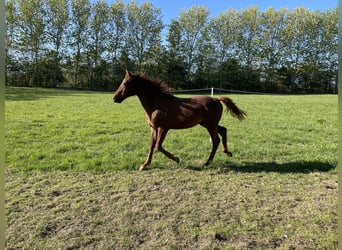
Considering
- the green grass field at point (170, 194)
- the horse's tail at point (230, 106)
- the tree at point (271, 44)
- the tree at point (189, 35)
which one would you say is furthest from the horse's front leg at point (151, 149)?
the tree at point (271, 44)

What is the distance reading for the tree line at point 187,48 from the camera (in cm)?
3616

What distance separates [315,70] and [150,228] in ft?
137

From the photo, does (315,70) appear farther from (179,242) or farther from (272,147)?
(179,242)

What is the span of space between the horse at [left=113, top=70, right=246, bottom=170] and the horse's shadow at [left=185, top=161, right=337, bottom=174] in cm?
30

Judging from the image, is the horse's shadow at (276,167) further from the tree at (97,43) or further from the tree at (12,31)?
the tree at (97,43)

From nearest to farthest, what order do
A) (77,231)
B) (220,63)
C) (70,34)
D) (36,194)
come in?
(77,231), (36,194), (70,34), (220,63)

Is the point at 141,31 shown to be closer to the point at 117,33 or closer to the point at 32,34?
the point at 117,33

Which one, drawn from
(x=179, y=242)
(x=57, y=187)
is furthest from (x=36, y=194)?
(x=179, y=242)

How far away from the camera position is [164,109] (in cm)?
497

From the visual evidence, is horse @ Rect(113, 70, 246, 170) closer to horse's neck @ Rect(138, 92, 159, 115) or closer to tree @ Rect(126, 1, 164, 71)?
horse's neck @ Rect(138, 92, 159, 115)

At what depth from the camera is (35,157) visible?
5.31 metres

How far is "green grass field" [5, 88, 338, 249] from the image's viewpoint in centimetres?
279

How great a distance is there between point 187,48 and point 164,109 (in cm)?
3771

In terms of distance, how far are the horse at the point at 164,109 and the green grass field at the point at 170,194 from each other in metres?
0.46
